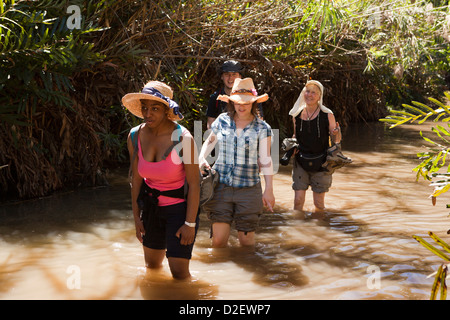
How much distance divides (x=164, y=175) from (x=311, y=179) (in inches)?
112

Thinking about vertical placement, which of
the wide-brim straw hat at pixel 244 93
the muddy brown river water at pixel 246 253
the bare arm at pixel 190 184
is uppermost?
the wide-brim straw hat at pixel 244 93

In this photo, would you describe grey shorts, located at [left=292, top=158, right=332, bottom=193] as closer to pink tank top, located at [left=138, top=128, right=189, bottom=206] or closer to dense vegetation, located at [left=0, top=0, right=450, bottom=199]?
dense vegetation, located at [left=0, top=0, right=450, bottom=199]

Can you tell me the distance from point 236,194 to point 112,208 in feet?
7.29

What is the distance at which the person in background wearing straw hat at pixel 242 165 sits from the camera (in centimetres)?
471

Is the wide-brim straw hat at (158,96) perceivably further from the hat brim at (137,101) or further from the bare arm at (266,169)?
the bare arm at (266,169)

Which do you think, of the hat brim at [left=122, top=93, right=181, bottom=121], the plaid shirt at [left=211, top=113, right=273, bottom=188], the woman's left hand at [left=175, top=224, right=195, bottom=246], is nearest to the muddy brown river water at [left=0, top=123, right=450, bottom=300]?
the woman's left hand at [left=175, top=224, right=195, bottom=246]

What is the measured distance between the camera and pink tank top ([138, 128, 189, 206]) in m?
3.73

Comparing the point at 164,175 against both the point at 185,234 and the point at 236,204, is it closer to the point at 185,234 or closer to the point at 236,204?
the point at 185,234

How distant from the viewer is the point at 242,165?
473 cm

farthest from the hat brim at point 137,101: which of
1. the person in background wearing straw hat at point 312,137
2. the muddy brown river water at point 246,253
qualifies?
the person in background wearing straw hat at point 312,137
